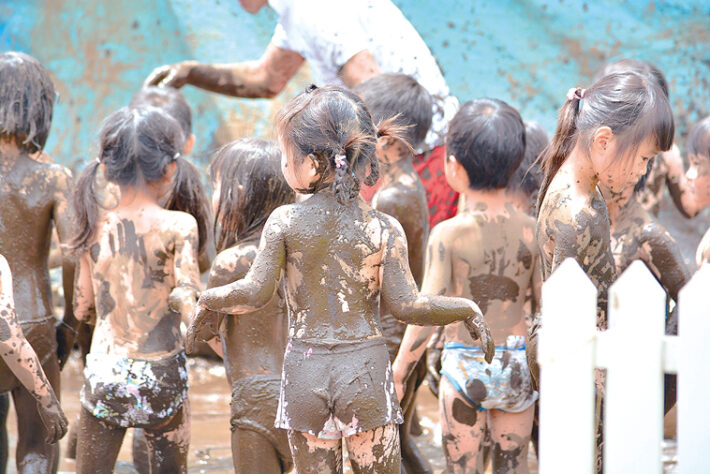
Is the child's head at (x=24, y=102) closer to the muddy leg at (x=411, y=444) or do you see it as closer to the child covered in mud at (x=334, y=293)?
the child covered in mud at (x=334, y=293)

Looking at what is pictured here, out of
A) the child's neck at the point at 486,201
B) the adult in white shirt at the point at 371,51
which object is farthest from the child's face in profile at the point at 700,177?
the child's neck at the point at 486,201

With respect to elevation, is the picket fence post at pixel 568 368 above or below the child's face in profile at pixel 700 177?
below

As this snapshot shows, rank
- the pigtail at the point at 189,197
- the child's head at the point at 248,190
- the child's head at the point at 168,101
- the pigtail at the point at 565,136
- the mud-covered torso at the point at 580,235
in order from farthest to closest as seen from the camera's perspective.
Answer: the child's head at the point at 168,101, the pigtail at the point at 189,197, the child's head at the point at 248,190, the pigtail at the point at 565,136, the mud-covered torso at the point at 580,235

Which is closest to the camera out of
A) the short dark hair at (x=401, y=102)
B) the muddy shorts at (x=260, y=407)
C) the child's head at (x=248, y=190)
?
the muddy shorts at (x=260, y=407)

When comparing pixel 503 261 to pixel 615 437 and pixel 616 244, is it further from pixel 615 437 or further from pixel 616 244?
pixel 615 437

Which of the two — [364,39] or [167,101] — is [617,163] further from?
[167,101]

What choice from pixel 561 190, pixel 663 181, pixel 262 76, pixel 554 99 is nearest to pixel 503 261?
pixel 561 190

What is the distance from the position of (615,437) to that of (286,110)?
4.03ft

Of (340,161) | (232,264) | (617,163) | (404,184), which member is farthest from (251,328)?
(617,163)

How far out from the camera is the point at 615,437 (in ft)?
7.33

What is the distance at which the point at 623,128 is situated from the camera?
2.83 meters

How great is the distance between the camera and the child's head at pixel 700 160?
4.39 meters

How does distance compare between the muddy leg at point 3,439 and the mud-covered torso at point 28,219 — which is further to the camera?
the muddy leg at point 3,439

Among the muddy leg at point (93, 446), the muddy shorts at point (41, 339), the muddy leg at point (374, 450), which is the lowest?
the muddy leg at point (93, 446)
